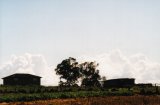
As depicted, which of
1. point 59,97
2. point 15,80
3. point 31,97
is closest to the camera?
point 31,97

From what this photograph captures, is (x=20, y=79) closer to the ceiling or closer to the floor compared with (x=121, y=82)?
closer to the ceiling

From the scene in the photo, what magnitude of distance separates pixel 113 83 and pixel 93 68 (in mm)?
16376

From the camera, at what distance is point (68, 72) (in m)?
113

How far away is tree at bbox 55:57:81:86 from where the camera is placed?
112006 mm

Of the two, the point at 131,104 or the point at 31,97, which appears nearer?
the point at 131,104

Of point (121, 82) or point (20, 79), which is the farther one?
point (121, 82)

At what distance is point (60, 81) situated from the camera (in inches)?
4370

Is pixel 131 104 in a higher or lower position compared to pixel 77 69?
lower

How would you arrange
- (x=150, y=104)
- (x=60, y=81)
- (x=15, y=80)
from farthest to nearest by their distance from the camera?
(x=60, y=81) < (x=15, y=80) < (x=150, y=104)

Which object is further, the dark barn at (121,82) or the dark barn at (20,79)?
the dark barn at (121,82)

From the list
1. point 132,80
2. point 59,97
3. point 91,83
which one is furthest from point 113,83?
point 59,97

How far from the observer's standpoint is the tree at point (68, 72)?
367 feet

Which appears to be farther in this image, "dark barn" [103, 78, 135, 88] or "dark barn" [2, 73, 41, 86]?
"dark barn" [103, 78, 135, 88]

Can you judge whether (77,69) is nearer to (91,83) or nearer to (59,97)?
(91,83)
